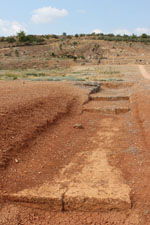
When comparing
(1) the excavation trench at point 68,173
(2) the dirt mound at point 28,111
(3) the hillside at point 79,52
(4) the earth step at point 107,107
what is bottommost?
(1) the excavation trench at point 68,173

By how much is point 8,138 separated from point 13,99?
130 inches

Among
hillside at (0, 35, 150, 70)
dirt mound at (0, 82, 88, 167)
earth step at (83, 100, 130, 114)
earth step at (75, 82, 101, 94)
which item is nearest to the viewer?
dirt mound at (0, 82, 88, 167)

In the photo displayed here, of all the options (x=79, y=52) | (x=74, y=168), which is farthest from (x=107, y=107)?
(x=79, y=52)

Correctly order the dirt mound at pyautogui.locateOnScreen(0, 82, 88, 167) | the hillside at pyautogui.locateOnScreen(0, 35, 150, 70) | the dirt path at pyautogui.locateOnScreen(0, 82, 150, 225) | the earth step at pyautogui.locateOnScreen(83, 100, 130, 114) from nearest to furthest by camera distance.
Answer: the dirt path at pyautogui.locateOnScreen(0, 82, 150, 225) < the dirt mound at pyautogui.locateOnScreen(0, 82, 88, 167) < the earth step at pyautogui.locateOnScreen(83, 100, 130, 114) < the hillside at pyautogui.locateOnScreen(0, 35, 150, 70)

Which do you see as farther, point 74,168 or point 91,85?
point 91,85

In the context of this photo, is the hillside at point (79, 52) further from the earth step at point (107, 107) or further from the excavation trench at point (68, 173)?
the excavation trench at point (68, 173)

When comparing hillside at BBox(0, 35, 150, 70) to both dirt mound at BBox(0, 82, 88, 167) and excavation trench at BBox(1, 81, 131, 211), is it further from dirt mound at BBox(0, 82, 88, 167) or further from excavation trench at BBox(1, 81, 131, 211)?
excavation trench at BBox(1, 81, 131, 211)

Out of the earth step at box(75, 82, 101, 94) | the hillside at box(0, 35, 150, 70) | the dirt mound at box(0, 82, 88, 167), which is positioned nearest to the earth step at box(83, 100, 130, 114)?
the dirt mound at box(0, 82, 88, 167)

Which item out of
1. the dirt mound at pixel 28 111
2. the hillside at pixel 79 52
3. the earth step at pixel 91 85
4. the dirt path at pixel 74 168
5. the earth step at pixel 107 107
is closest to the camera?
the dirt path at pixel 74 168

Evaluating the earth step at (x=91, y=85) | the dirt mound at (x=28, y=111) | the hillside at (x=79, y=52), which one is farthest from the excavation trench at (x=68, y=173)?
the hillside at (x=79, y=52)

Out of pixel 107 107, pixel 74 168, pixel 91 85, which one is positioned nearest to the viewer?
pixel 74 168

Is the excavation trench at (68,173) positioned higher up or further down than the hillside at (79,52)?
further down

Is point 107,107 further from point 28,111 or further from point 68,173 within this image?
point 68,173

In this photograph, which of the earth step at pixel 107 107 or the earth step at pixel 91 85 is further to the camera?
the earth step at pixel 91 85
